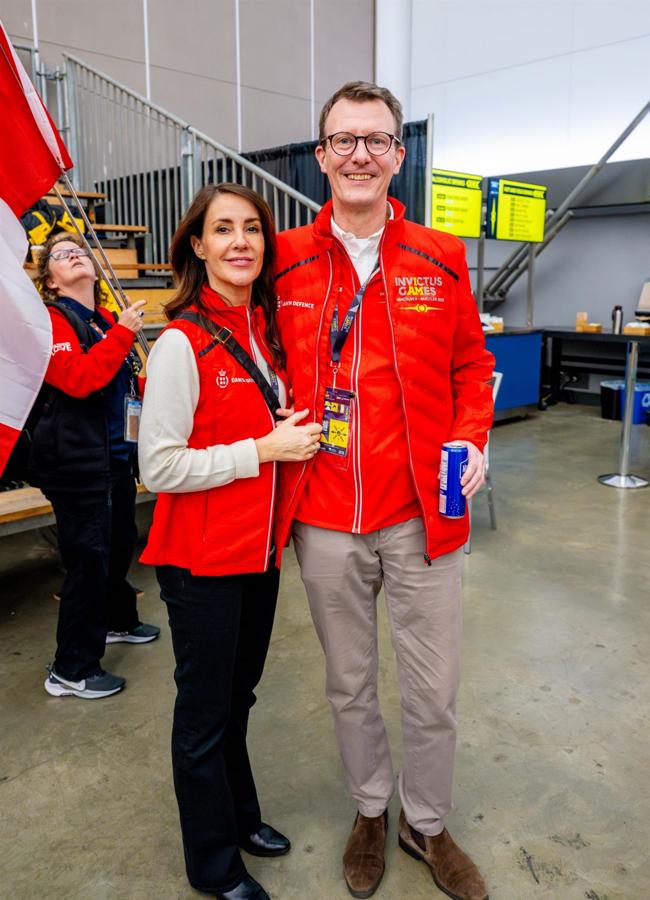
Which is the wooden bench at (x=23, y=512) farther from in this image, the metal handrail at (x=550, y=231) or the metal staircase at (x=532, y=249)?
the metal handrail at (x=550, y=231)

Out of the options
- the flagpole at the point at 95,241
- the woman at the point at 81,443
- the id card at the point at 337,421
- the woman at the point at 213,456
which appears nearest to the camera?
the woman at the point at 213,456

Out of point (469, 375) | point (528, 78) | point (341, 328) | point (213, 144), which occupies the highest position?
point (528, 78)

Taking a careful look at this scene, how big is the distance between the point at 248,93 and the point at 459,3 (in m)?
3.02

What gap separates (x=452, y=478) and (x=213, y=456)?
1.69 ft

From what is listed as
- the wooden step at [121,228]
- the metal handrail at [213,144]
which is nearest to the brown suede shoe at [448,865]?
the metal handrail at [213,144]

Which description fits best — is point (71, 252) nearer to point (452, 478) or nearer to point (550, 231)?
point (452, 478)

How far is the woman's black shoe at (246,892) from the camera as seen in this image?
166 centimetres

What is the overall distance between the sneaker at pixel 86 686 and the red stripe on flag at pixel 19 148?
5.17 ft

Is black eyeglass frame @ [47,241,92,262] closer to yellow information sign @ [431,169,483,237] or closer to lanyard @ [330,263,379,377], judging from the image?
lanyard @ [330,263,379,377]

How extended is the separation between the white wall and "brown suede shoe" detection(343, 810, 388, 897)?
8156mm

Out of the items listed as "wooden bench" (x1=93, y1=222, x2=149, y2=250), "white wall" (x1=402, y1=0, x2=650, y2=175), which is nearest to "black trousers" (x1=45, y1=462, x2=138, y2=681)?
"wooden bench" (x1=93, y1=222, x2=149, y2=250)

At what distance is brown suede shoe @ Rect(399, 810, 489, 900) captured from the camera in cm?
169

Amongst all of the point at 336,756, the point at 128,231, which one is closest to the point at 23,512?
the point at 336,756

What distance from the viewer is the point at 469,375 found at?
5.71 ft
